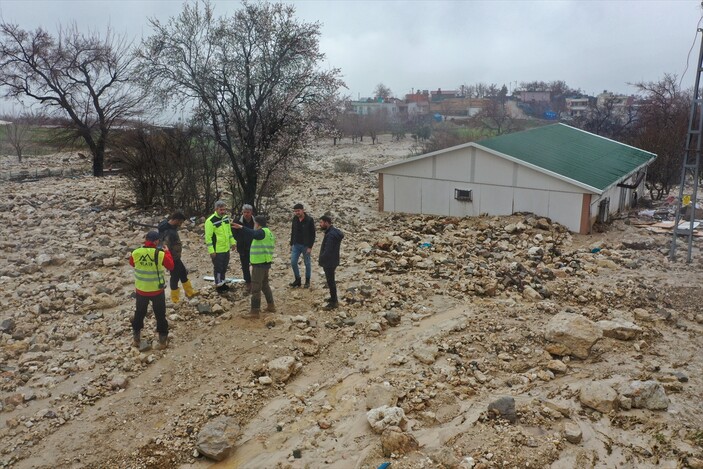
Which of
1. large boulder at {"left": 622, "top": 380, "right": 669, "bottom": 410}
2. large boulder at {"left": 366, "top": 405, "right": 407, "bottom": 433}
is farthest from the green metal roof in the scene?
large boulder at {"left": 366, "top": 405, "right": 407, "bottom": 433}

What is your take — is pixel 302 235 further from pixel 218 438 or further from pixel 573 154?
pixel 573 154

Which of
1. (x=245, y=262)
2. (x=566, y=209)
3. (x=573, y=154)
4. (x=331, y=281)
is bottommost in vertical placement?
(x=566, y=209)

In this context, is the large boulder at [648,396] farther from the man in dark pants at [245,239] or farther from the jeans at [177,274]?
the jeans at [177,274]

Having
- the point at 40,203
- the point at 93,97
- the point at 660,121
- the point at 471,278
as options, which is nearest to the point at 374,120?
the point at 660,121

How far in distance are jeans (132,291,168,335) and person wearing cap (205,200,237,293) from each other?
1.59 meters

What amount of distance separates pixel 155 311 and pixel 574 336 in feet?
18.5

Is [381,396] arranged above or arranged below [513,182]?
below

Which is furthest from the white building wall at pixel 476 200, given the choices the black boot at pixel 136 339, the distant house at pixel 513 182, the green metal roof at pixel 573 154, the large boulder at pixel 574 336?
the black boot at pixel 136 339

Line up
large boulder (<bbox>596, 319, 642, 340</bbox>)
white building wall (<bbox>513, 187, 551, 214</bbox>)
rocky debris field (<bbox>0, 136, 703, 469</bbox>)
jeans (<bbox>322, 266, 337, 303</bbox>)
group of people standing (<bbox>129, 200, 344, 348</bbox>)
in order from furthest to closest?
white building wall (<bbox>513, 187, 551, 214</bbox>)
jeans (<bbox>322, 266, 337, 303</bbox>)
large boulder (<bbox>596, 319, 642, 340</bbox>)
group of people standing (<bbox>129, 200, 344, 348</bbox>)
rocky debris field (<bbox>0, 136, 703, 469</bbox>)

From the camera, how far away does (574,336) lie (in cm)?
718

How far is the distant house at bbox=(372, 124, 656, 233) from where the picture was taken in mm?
15148

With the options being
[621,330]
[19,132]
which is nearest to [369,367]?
[621,330]

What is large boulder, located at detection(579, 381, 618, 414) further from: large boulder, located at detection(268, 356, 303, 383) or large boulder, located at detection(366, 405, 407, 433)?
large boulder, located at detection(268, 356, 303, 383)

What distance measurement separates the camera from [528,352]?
725 cm
